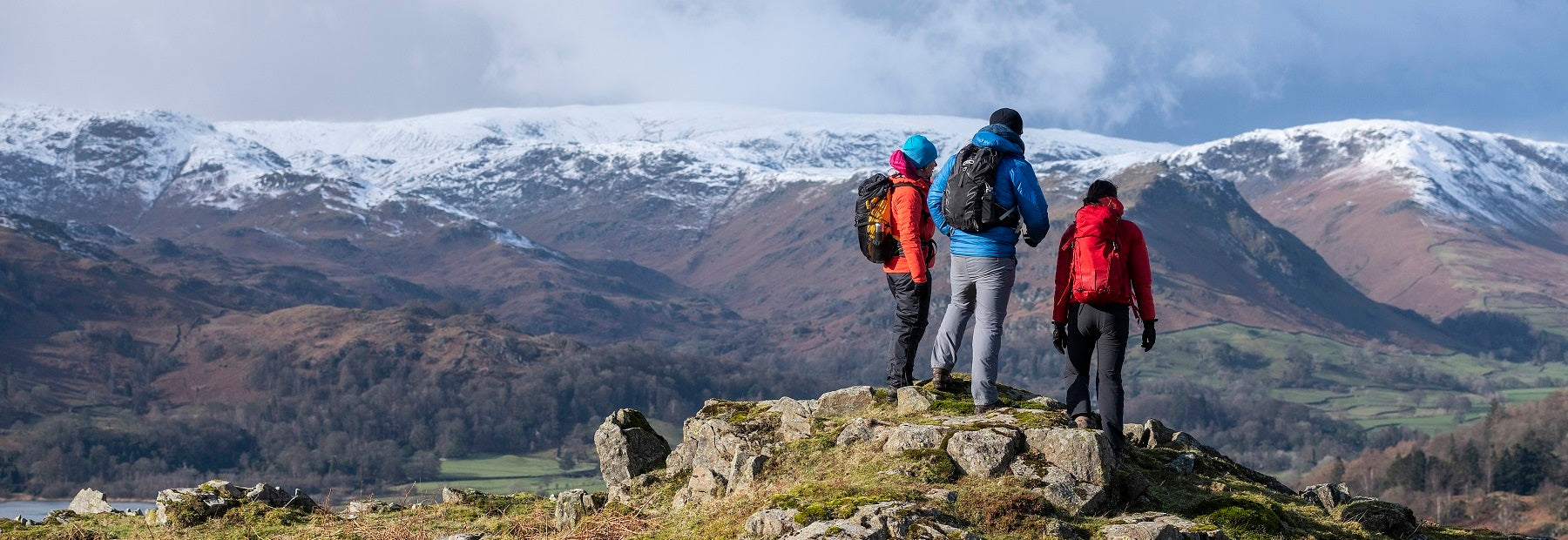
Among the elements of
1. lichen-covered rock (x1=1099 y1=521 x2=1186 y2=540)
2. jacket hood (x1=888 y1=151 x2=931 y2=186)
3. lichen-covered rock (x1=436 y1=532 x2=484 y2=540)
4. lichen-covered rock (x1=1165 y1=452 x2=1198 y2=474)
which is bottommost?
lichen-covered rock (x1=1099 y1=521 x2=1186 y2=540)

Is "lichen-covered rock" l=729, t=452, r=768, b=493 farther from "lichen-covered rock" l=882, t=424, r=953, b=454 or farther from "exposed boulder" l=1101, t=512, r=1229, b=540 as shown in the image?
"exposed boulder" l=1101, t=512, r=1229, b=540

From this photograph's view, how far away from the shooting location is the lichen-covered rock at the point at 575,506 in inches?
518

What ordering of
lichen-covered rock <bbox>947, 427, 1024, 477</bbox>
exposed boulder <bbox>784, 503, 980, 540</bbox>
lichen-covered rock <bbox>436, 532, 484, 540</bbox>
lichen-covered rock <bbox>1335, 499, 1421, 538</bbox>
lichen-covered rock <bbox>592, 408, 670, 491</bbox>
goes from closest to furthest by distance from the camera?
exposed boulder <bbox>784, 503, 980, 540</bbox>
lichen-covered rock <bbox>947, 427, 1024, 477</bbox>
lichen-covered rock <bbox>436, 532, 484, 540</bbox>
lichen-covered rock <bbox>1335, 499, 1421, 538</bbox>
lichen-covered rock <bbox>592, 408, 670, 491</bbox>

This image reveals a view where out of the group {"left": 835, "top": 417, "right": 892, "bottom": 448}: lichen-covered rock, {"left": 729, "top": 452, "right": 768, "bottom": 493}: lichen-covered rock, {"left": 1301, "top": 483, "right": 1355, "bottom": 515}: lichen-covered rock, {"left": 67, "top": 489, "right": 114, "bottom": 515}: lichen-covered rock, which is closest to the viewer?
{"left": 729, "top": 452, "right": 768, "bottom": 493}: lichen-covered rock

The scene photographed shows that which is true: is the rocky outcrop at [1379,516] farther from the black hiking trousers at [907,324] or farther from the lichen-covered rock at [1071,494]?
the black hiking trousers at [907,324]

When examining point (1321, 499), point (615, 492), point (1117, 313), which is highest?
point (1117, 313)

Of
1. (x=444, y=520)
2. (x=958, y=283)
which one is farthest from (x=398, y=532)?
(x=958, y=283)

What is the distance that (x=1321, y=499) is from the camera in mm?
15625

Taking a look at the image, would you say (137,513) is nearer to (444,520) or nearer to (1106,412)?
(444,520)

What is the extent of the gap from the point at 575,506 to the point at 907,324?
4.61 m

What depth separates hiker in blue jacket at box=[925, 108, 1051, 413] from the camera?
13.4 m

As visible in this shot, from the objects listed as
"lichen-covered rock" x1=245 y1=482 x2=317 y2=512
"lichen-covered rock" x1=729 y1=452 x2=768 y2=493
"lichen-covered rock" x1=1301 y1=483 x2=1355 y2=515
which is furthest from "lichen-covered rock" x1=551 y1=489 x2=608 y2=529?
"lichen-covered rock" x1=1301 y1=483 x2=1355 y2=515

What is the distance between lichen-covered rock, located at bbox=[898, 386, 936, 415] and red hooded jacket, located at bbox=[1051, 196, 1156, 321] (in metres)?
1.71

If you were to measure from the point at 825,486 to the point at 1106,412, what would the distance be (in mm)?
4095
